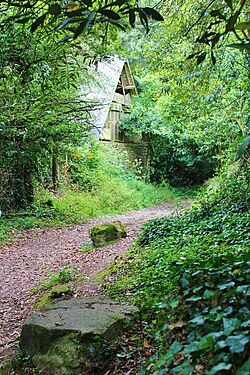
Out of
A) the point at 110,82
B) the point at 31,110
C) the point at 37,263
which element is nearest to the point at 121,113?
the point at 110,82

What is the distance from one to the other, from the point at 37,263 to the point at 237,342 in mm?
6125

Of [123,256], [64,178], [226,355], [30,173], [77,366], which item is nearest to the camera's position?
[226,355]

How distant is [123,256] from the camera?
6.05 metres

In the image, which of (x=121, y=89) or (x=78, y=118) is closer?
(x=78, y=118)

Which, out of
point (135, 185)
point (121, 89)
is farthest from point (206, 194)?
point (121, 89)

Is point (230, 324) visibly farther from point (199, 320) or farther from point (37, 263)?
point (37, 263)

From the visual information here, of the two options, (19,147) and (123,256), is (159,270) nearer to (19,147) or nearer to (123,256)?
(123,256)

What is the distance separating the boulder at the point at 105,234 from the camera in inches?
294

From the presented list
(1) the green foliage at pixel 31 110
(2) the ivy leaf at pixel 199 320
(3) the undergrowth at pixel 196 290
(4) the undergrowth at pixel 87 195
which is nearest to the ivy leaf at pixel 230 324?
(3) the undergrowth at pixel 196 290

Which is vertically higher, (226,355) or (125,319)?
(226,355)

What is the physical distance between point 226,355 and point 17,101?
504 cm

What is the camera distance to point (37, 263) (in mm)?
7078

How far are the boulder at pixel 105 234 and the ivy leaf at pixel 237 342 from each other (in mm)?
6036

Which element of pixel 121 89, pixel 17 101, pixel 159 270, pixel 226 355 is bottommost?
pixel 159 270
